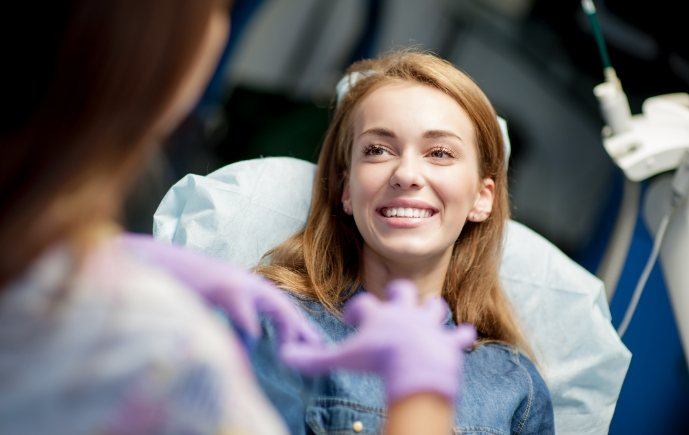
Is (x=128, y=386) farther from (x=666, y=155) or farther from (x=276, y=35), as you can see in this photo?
(x=276, y=35)

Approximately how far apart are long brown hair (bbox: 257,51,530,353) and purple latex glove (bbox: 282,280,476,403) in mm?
482

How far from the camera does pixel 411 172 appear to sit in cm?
115

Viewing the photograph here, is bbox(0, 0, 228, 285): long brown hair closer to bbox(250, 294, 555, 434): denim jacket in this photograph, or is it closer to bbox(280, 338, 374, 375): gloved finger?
bbox(280, 338, 374, 375): gloved finger

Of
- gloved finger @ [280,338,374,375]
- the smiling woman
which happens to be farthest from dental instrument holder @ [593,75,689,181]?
gloved finger @ [280,338,374,375]

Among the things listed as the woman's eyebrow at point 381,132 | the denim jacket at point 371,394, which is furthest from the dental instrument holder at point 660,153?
the woman's eyebrow at point 381,132

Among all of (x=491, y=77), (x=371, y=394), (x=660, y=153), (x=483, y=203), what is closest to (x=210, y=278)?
(x=371, y=394)

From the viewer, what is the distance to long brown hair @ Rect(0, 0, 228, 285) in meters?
0.56

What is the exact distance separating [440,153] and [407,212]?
4.3 inches

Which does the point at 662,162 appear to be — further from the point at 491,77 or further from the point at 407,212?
the point at 491,77

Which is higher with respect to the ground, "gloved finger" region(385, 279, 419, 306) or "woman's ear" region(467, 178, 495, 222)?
"gloved finger" region(385, 279, 419, 306)

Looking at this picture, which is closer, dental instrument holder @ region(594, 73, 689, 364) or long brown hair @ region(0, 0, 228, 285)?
long brown hair @ region(0, 0, 228, 285)

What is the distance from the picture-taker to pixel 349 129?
1.30 m

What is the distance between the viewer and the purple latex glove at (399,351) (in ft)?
2.21

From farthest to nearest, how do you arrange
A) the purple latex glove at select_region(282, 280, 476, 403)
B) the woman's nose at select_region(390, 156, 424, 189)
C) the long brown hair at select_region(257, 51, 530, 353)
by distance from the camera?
1. the long brown hair at select_region(257, 51, 530, 353)
2. the woman's nose at select_region(390, 156, 424, 189)
3. the purple latex glove at select_region(282, 280, 476, 403)
